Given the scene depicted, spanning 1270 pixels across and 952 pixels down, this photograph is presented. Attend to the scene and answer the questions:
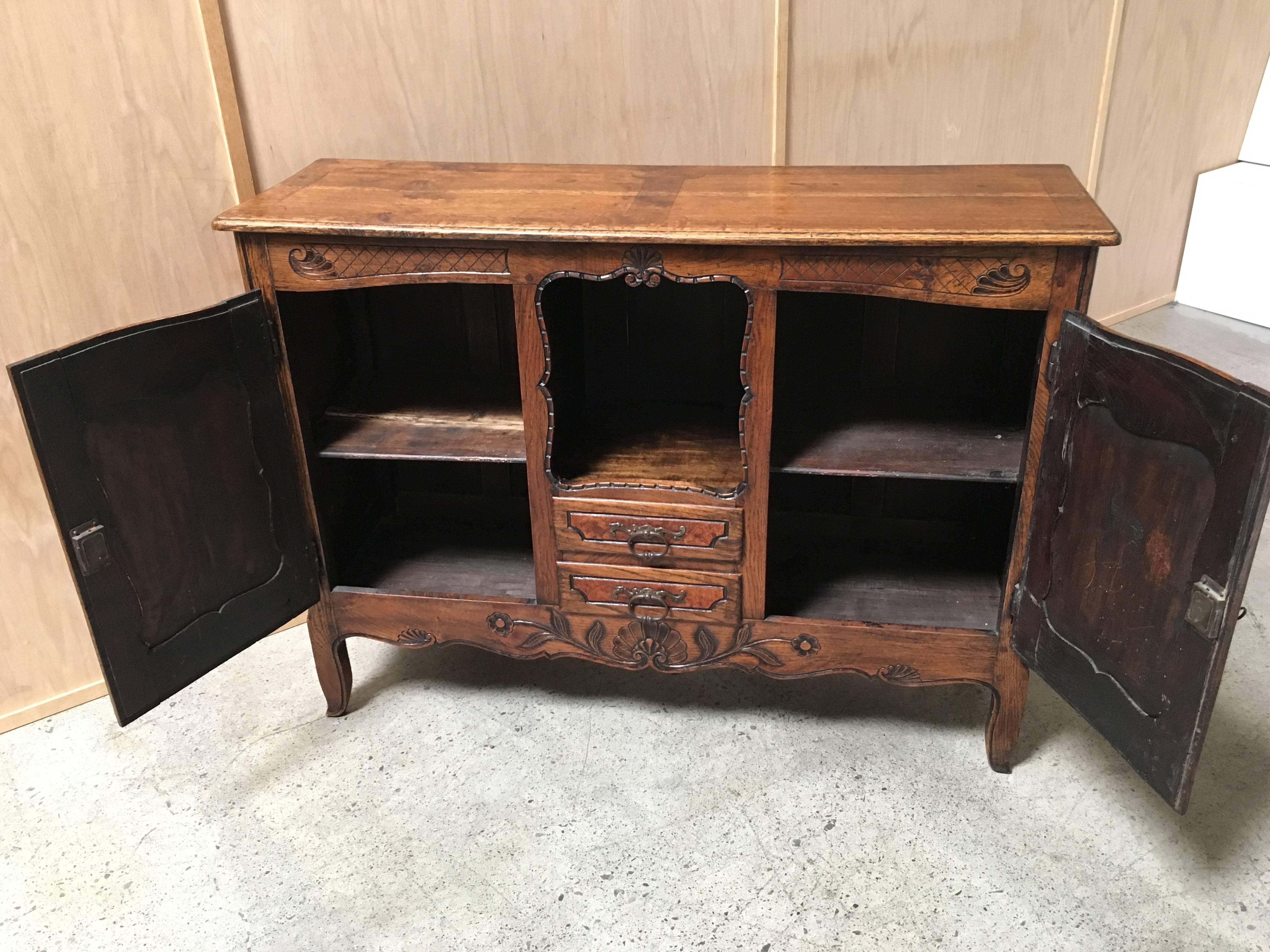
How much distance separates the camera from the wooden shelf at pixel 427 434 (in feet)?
6.86

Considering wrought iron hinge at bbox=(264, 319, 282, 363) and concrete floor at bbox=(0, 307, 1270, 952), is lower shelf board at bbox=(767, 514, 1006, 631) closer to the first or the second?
concrete floor at bbox=(0, 307, 1270, 952)

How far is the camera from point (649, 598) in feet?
6.91

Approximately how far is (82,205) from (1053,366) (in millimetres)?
1926

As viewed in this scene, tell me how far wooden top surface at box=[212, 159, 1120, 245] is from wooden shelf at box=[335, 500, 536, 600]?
80 centimetres

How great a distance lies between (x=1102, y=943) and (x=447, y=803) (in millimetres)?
1254

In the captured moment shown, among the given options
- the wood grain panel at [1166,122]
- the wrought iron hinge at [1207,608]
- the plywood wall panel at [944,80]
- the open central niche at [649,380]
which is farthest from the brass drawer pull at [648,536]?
the wood grain panel at [1166,122]

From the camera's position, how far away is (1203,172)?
404 cm

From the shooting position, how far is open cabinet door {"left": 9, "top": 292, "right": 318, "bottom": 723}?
1.70m

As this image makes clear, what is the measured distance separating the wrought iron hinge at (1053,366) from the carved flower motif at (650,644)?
34.2 inches

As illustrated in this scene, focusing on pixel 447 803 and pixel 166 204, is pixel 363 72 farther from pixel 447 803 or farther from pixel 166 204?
pixel 447 803

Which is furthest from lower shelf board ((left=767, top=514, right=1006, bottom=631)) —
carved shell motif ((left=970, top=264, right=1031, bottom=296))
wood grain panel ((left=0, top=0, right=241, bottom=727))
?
wood grain panel ((left=0, top=0, right=241, bottom=727))

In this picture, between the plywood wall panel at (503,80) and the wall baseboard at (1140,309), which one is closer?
the plywood wall panel at (503,80)

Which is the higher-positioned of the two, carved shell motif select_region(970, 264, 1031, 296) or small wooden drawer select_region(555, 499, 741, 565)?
carved shell motif select_region(970, 264, 1031, 296)

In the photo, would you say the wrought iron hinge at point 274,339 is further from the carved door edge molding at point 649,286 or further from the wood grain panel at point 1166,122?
the wood grain panel at point 1166,122
